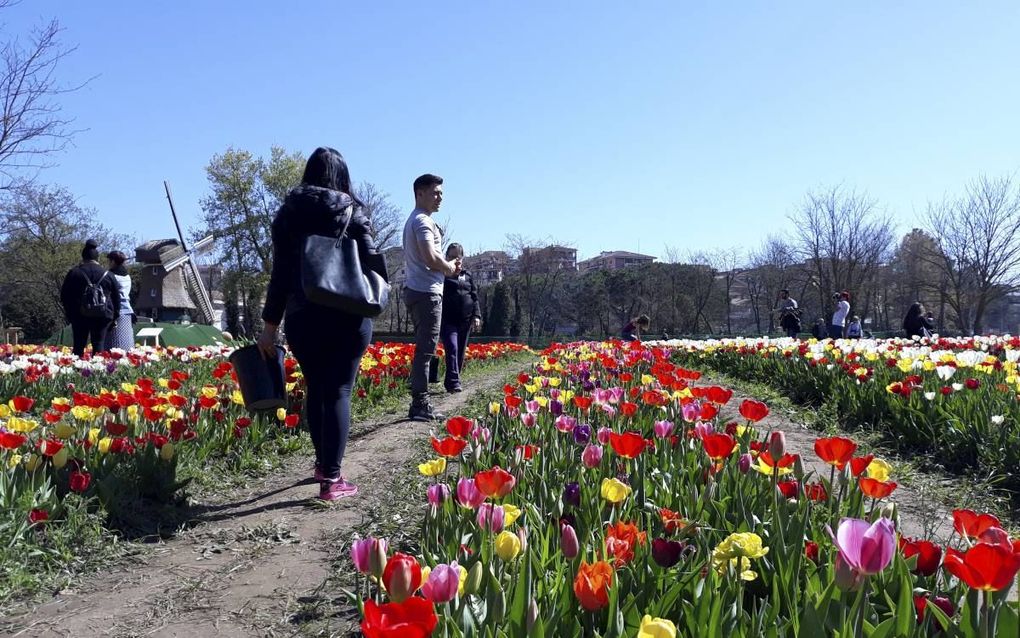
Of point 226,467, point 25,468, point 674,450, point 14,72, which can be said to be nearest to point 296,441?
point 226,467

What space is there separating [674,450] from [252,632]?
1625mm

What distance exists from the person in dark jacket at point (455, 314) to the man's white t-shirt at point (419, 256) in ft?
5.32

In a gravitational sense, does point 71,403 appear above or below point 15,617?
above

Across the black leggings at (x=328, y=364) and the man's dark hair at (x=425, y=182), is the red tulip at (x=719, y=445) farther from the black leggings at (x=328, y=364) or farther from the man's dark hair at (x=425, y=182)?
the man's dark hair at (x=425, y=182)

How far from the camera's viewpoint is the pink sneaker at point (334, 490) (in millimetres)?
3262

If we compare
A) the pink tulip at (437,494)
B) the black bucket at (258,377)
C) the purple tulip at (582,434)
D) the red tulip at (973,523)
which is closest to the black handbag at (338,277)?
the black bucket at (258,377)

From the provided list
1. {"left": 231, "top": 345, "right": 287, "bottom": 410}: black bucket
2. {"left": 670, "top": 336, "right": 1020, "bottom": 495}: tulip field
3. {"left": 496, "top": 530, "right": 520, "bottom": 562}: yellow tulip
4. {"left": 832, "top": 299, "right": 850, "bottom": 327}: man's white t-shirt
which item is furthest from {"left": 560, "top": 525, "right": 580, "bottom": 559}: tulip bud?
{"left": 832, "top": 299, "right": 850, "bottom": 327}: man's white t-shirt

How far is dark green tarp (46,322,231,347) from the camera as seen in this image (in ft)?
56.3

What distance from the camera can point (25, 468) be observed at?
2730 millimetres

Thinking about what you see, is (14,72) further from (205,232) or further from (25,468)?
(205,232)

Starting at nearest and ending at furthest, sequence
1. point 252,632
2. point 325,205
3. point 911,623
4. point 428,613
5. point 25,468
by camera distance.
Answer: point 428,613 → point 911,623 → point 252,632 → point 25,468 → point 325,205

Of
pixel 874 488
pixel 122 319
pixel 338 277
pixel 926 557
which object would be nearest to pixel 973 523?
pixel 926 557

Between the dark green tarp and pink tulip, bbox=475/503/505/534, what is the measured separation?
54.6ft

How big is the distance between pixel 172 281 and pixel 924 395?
48.1 metres
